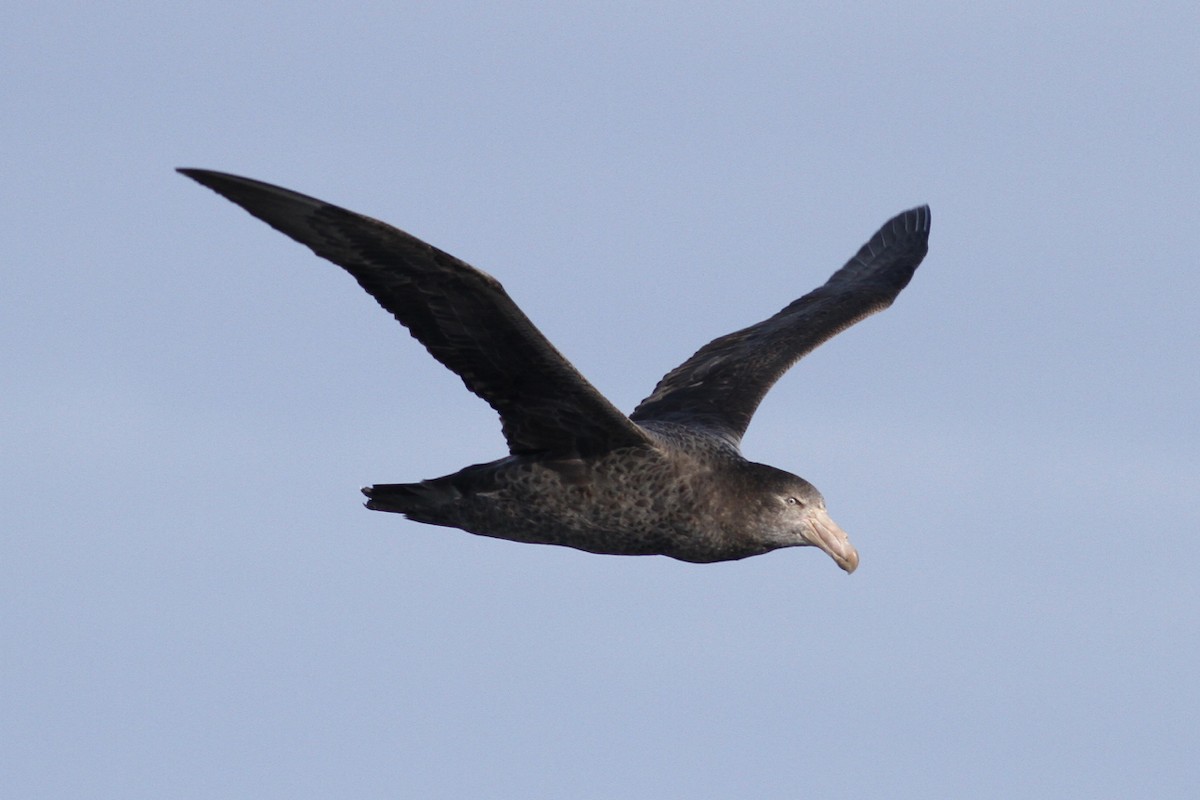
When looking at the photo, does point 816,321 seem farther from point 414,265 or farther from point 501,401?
point 414,265

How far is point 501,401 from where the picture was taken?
1255 centimetres

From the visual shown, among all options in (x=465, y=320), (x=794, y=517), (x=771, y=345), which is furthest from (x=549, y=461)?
(x=771, y=345)

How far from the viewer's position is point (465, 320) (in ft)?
38.5

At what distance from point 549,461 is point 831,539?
1.91m

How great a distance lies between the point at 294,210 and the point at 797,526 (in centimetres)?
406

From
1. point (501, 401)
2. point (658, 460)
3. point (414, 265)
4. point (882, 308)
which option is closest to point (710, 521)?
point (658, 460)

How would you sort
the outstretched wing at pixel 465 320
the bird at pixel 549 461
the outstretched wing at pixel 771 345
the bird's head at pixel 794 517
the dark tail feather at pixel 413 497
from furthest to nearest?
1. the outstretched wing at pixel 771 345
2. the dark tail feather at pixel 413 497
3. the bird's head at pixel 794 517
4. the bird at pixel 549 461
5. the outstretched wing at pixel 465 320

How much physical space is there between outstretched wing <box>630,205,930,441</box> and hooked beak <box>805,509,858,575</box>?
1596mm

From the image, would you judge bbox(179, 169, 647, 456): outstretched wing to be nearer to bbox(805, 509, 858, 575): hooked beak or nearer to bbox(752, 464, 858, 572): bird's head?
bbox(752, 464, 858, 572): bird's head

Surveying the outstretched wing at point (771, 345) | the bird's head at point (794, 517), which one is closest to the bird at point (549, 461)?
the bird's head at point (794, 517)

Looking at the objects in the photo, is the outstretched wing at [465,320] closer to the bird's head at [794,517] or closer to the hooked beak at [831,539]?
the bird's head at [794,517]

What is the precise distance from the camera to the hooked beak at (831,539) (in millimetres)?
12828

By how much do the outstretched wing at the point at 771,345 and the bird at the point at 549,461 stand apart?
0.83m

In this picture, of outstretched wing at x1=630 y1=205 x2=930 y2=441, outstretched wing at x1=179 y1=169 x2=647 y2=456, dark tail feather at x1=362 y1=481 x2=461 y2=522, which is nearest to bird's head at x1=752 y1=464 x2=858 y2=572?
outstretched wing at x1=179 y1=169 x2=647 y2=456
